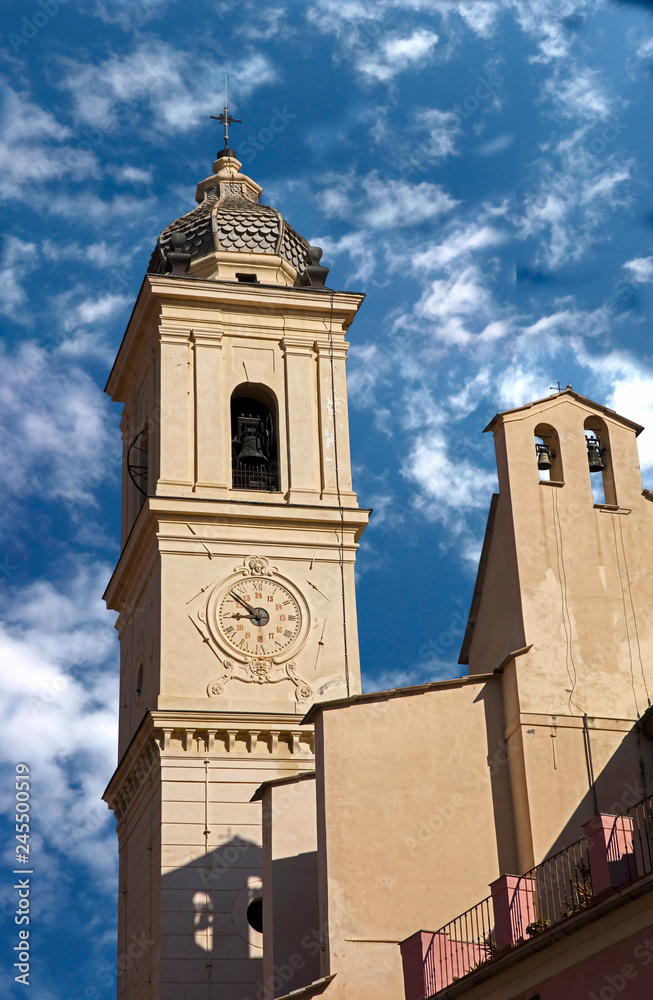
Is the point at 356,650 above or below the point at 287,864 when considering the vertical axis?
above

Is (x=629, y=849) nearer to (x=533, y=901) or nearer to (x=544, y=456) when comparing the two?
(x=533, y=901)

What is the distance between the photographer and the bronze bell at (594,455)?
1221 inches

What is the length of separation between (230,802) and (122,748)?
4.78 m

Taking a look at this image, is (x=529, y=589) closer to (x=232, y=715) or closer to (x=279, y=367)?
(x=232, y=715)

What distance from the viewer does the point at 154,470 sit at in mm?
40781

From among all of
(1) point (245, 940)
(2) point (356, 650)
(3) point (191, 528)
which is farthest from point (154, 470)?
(1) point (245, 940)

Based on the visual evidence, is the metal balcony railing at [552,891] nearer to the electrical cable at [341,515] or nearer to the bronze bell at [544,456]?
the bronze bell at [544,456]

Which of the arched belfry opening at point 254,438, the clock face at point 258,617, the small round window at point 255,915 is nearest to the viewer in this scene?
the small round window at point 255,915

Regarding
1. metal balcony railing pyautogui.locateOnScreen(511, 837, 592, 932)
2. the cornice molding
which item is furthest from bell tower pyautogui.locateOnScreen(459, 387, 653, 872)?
the cornice molding

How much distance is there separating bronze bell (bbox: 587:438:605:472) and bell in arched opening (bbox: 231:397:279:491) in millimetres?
11164

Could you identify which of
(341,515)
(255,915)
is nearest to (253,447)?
(341,515)

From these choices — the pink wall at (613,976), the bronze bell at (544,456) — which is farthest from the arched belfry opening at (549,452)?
the pink wall at (613,976)

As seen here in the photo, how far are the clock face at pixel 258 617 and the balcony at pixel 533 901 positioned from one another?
12630 mm

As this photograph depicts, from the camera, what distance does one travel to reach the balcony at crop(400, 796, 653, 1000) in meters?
23.3
